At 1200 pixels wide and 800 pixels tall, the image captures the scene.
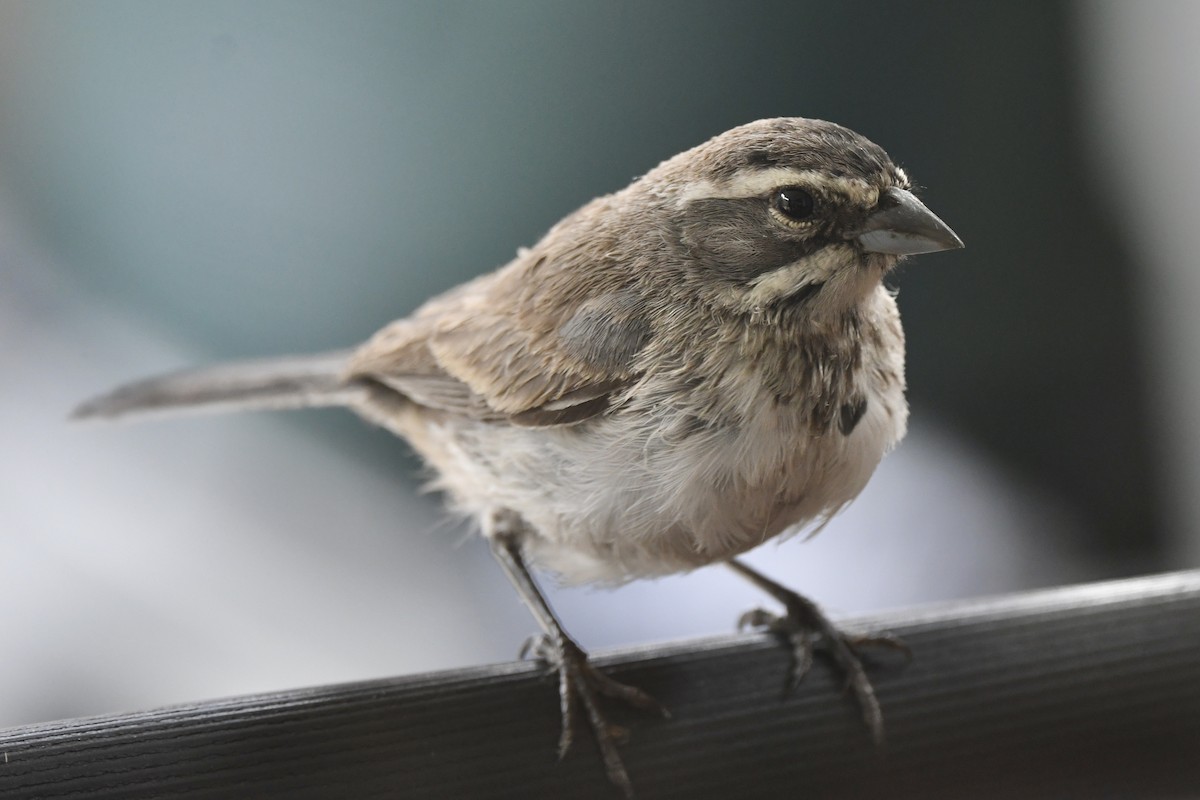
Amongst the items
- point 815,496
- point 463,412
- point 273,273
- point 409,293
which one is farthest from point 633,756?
point 273,273

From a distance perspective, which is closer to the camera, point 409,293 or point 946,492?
point 409,293

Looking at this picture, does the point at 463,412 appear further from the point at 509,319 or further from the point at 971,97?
the point at 971,97

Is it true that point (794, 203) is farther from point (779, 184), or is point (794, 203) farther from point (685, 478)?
point (685, 478)

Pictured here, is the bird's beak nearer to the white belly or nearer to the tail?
the white belly

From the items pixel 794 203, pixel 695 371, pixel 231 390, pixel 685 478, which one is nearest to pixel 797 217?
pixel 794 203

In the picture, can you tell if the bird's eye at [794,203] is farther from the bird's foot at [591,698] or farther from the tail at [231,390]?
the tail at [231,390]

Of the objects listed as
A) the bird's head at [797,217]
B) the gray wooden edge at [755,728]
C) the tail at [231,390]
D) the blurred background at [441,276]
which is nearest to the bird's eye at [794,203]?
the bird's head at [797,217]

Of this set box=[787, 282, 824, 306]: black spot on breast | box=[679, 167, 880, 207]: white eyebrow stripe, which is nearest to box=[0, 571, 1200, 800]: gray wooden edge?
box=[787, 282, 824, 306]: black spot on breast
